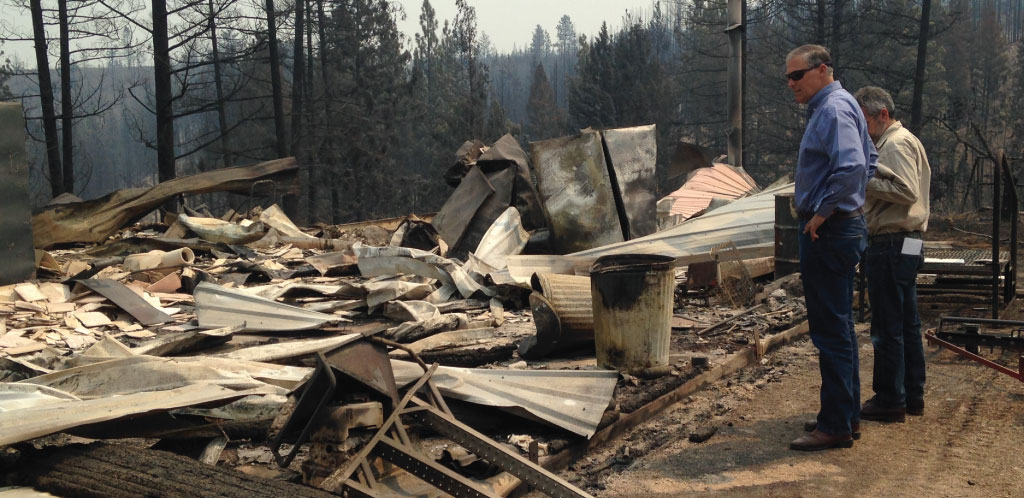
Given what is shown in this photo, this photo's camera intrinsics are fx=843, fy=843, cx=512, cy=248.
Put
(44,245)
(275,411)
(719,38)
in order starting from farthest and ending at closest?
(719,38) < (44,245) < (275,411)

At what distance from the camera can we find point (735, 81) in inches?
674

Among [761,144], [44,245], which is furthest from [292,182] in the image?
[761,144]

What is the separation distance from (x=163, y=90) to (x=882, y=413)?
18.4 metres

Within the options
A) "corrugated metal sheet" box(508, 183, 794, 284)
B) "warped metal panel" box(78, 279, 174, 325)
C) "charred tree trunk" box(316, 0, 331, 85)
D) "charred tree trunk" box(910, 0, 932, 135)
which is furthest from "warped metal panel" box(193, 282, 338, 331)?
"charred tree trunk" box(316, 0, 331, 85)

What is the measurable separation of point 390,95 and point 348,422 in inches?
1348

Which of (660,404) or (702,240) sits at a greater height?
(702,240)

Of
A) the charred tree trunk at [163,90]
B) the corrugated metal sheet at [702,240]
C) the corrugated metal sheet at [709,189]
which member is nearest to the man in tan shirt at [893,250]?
the corrugated metal sheet at [702,240]

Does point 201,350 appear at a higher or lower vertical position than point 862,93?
lower

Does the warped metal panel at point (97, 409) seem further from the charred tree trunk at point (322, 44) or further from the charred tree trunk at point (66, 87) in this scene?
the charred tree trunk at point (322, 44)

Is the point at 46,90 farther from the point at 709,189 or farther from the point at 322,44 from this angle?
the point at 709,189

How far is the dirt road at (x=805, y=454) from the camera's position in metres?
4.08

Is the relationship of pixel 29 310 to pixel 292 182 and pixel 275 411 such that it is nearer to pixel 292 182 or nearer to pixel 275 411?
pixel 275 411

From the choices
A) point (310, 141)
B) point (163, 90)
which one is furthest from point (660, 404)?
point (310, 141)

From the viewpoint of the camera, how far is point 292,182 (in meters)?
15.3
